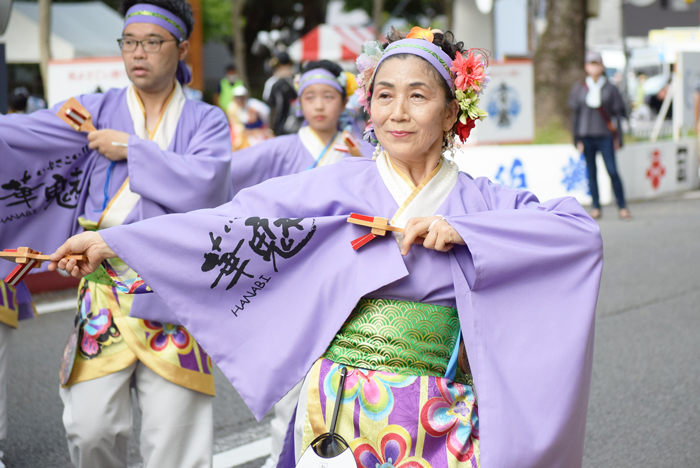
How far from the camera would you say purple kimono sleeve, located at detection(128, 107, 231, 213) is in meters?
2.94

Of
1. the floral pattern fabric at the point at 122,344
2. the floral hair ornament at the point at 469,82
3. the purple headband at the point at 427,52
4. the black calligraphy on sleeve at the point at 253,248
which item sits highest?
the purple headband at the point at 427,52

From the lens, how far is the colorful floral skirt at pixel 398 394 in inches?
84.9

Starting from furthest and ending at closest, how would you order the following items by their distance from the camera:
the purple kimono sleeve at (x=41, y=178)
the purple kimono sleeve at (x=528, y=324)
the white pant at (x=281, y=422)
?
the white pant at (x=281, y=422) → the purple kimono sleeve at (x=41, y=178) → the purple kimono sleeve at (x=528, y=324)

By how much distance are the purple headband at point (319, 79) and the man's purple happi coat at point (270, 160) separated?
39cm

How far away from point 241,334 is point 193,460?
3.10 feet

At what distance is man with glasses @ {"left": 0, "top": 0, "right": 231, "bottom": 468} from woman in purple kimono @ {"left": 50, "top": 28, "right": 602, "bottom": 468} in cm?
70

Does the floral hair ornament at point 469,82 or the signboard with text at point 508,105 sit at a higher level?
the floral hair ornament at point 469,82

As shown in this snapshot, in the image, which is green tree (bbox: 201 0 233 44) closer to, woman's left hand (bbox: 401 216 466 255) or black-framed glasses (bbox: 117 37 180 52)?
black-framed glasses (bbox: 117 37 180 52)

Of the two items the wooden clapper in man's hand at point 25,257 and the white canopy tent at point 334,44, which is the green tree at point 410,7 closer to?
the white canopy tent at point 334,44

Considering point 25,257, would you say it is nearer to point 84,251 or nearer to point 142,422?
point 84,251

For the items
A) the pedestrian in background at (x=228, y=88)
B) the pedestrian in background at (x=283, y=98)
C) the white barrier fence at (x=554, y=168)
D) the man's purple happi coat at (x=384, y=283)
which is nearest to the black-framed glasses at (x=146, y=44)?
the man's purple happi coat at (x=384, y=283)

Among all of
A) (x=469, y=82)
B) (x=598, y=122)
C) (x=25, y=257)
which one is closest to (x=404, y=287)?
(x=469, y=82)

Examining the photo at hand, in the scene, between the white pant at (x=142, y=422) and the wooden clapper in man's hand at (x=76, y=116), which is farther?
the wooden clapper in man's hand at (x=76, y=116)

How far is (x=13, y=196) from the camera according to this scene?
3.05 m
